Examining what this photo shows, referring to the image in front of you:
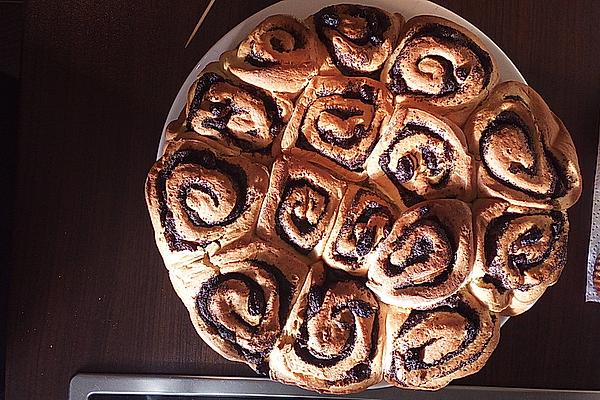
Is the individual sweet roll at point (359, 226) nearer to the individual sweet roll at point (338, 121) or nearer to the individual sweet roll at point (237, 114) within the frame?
the individual sweet roll at point (338, 121)

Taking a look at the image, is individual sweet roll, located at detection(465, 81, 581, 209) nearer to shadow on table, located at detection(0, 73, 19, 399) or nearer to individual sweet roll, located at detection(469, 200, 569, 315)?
individual sweet roll, located at detection(469, 200, 569, 315)

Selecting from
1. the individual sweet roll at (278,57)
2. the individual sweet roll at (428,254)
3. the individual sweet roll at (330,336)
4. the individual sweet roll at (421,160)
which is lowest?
the individual sweet roll at (330,336)

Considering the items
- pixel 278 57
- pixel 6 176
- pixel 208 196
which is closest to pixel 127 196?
pixel 6 176

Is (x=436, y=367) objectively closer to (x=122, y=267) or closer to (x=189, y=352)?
(x=189, y=352)

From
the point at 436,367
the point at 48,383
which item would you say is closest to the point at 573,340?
the point at 436,367

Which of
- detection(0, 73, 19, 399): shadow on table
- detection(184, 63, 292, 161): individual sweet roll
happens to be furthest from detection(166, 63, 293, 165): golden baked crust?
detection(0, 73, 19, 399): shadow on table

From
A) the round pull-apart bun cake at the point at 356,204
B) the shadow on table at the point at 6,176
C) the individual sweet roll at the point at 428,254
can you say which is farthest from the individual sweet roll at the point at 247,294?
the shadow on table at the point at 6,176
